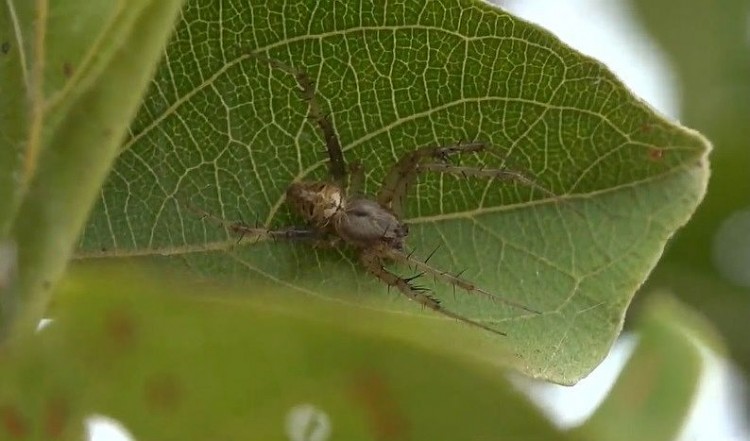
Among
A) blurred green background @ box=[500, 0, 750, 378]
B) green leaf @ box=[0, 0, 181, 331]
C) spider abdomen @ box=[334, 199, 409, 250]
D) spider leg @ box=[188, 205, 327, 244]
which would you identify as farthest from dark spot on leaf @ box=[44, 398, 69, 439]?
blurred green background @ box=[500, 0, 750, 378]

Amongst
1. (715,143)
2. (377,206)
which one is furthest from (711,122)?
(377,206)

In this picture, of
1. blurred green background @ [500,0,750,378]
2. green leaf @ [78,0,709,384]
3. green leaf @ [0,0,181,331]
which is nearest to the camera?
green leaf @ [0,0,181,331]

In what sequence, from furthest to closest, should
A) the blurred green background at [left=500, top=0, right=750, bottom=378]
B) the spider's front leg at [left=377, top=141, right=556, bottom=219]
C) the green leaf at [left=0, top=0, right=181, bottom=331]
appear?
the blurred green background at [left=500, top=0, right=750, bottom=378] → the spider's front leg at [left=377, top=141, right=556, bottom=219] → the green leaf at [left=0, top=0, right=181, bottom=331]

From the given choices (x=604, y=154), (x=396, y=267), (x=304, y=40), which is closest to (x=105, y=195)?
(x=304, y=40)

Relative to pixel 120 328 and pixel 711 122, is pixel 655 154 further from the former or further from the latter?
pixel 711 122

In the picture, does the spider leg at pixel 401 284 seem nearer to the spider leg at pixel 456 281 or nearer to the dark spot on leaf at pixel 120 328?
the spider leg at pixel 456 281

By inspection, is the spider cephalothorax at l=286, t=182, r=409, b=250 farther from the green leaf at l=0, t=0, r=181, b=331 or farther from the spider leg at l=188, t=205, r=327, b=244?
the green leaf at l=0, t=0, r=181, b=331
